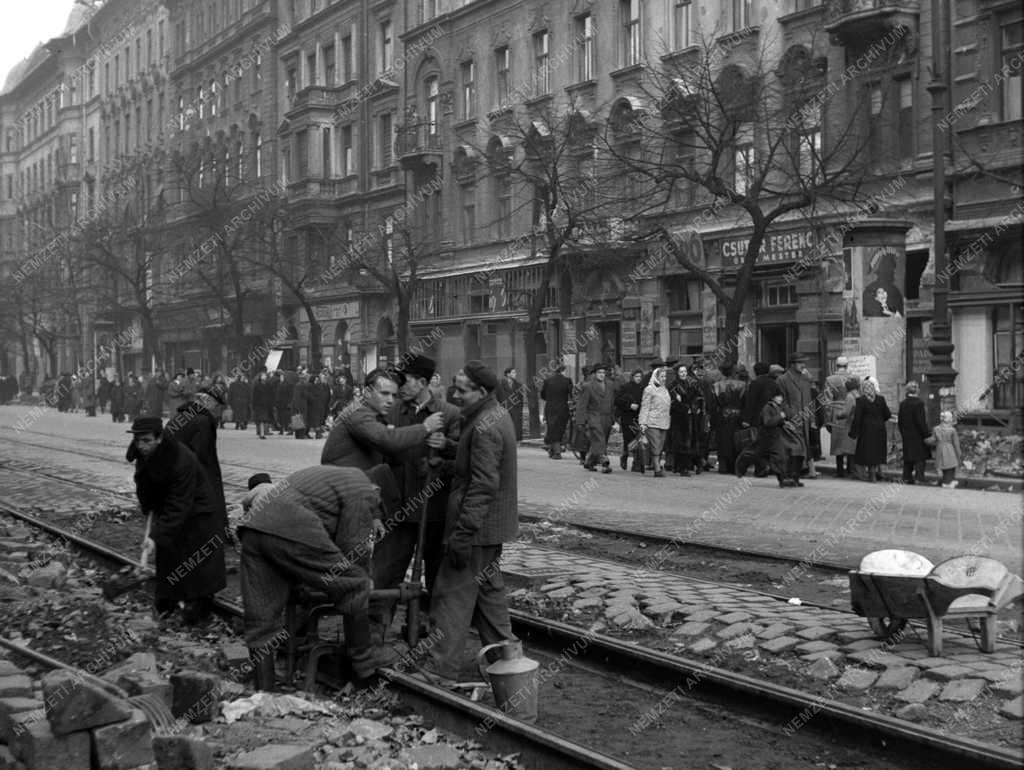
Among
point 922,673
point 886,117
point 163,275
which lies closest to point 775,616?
point 922,673

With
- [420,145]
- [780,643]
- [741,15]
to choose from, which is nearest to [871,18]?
[741,15]

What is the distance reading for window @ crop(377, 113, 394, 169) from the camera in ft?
155

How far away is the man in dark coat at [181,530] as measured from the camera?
9727mm

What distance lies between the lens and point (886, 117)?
27469 millimetres

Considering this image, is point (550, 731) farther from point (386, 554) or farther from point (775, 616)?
point (775, 616)

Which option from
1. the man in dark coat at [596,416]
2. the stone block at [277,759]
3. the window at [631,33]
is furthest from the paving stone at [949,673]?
the window at [631,33]

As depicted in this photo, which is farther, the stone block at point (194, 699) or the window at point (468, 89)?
the window at point (468, 89)

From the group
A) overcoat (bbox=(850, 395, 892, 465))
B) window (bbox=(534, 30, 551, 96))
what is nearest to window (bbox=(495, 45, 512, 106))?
window (bbox=(534, 30, 551, 96))

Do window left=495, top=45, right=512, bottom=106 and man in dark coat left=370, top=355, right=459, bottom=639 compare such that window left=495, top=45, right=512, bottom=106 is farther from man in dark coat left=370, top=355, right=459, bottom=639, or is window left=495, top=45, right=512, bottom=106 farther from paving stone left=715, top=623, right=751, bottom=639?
paving stone left=715, top=623, right=751, bottom=639

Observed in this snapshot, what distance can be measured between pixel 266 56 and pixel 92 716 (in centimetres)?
5362

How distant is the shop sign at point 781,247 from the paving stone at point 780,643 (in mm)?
20452

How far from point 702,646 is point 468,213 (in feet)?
113

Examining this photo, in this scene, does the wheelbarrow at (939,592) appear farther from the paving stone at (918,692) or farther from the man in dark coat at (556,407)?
the man in dark coat at (556,407)

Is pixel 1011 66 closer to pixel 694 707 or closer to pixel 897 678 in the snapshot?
pixel 897 678
